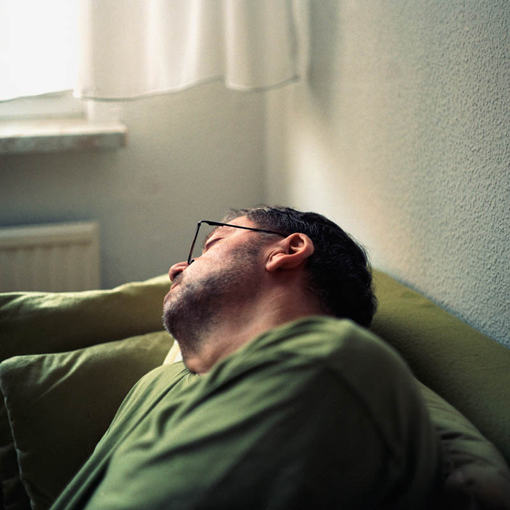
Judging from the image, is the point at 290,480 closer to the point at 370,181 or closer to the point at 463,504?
the point at 463,504

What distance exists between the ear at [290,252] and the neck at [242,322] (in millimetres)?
45

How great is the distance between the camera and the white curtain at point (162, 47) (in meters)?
1.70

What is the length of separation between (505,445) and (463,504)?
6.2 inches

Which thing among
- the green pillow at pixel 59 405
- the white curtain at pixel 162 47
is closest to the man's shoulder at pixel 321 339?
the green pillow at pixel 59 405

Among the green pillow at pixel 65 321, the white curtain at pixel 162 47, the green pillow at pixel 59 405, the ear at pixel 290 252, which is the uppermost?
the white curtain at pixel 162 47

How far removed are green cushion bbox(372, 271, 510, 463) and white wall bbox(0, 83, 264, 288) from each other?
1.05 metres

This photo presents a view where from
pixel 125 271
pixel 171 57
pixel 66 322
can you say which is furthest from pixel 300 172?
pixel 66 322

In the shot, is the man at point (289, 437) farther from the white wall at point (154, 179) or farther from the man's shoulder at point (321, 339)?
the white wall at point (154, 179)

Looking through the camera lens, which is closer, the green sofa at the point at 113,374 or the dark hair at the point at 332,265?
the green sofa at the point at 113,374

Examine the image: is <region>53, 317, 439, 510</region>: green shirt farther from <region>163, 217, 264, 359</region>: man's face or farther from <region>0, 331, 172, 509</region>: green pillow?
<region>0, 331, 172, 509</region>: green pillow

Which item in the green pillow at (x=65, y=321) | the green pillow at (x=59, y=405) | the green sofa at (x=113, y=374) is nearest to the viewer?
the green sofa at (x=113, y=374)

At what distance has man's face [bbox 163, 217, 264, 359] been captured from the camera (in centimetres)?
97

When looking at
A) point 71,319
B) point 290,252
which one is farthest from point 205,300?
point 71,319

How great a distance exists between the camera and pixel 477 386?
0.88 meters
